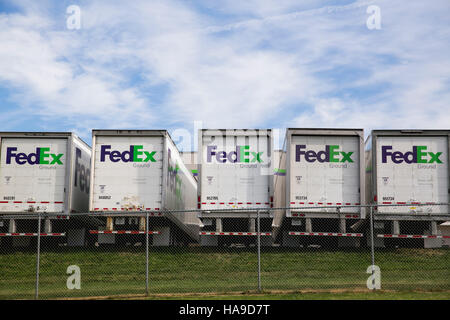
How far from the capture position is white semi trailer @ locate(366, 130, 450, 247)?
17203mm

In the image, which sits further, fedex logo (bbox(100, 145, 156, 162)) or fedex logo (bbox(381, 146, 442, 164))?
fedex logo (bbox(100, 145, 156, 162))

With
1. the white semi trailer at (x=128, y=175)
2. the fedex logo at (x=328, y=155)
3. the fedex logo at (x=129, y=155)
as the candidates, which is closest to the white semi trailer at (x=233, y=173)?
the fedex logo at (x=328, y=155)

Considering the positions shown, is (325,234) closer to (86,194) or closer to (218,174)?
(218,174)

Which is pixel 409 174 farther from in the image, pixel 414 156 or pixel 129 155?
pixel 129 155

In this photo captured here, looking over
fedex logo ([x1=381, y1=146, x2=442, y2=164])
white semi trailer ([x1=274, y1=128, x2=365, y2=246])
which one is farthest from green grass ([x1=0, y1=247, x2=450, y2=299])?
fedex logo ([x1=381, y1=146, x2=442, y2=164])

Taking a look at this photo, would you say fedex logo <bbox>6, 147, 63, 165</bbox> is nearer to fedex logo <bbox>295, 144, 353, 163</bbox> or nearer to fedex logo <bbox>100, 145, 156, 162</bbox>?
fedex logo <bbox>100, 145, 156, 162</bbox>

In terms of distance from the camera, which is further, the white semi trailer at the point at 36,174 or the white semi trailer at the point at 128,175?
the white semi trailer at the point at 36,174

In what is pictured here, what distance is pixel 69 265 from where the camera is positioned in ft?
51.5

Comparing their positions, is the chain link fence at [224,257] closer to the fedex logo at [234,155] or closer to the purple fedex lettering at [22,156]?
the fedex logo at [234,155]

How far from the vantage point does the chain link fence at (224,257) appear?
12883 mm

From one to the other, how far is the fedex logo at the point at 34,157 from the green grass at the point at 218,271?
287cm

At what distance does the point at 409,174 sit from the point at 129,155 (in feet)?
29.0

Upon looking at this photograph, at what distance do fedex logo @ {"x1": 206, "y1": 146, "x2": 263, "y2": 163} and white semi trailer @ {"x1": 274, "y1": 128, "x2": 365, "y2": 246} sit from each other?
1.14 m

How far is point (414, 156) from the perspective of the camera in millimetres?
17391
